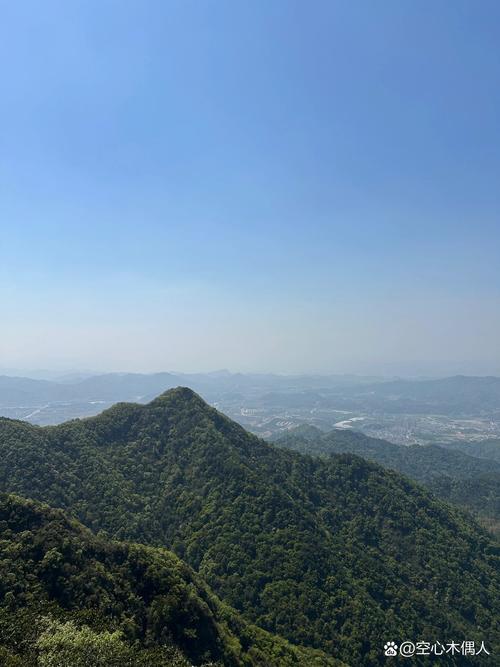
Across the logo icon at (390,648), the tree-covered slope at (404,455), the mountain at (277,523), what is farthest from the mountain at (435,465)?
the logo icon at (390,648)

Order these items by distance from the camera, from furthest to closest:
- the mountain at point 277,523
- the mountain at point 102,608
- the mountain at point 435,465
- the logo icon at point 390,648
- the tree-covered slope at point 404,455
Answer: the tree-covered slope at point 404,455
the mountain at point 435,465
the mountain at point 277,523
the logo icon at point 390,648
the mountain at point 102,608

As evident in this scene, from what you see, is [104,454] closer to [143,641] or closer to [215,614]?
[215,614]

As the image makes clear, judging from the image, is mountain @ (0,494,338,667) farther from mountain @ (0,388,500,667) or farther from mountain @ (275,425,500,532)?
mountain @ (275,425,500,532)

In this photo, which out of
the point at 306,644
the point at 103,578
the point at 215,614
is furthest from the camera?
the point at 306,644

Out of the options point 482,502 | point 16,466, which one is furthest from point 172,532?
point 482,502

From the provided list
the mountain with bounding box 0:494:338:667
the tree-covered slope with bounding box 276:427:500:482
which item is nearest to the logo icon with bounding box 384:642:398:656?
the mountain with bounding box 0:494:338:667

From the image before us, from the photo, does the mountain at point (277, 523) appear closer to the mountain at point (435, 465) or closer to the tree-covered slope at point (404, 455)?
the mountain at point (435, 465)
